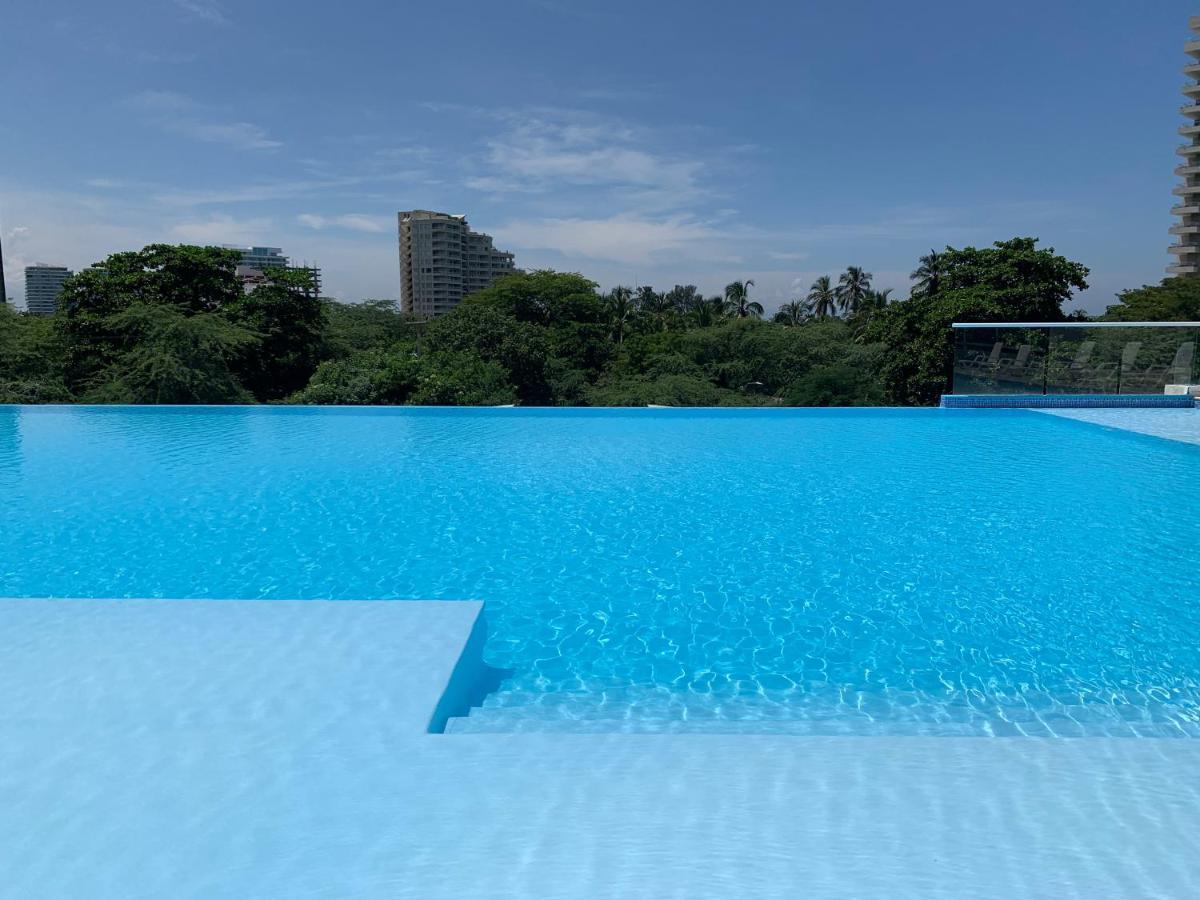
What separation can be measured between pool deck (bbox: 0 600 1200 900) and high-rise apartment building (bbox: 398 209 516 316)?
87879 mm

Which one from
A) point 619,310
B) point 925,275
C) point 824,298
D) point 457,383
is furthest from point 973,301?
point 824,298

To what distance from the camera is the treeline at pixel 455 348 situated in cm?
1525

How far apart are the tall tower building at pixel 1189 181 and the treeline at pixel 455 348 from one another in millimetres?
20660

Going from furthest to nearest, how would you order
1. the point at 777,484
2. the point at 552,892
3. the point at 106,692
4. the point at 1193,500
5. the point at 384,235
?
the point at 384,235
the point at 777,484
the point at 1193,500
the point at 106,692
the point at 552,892

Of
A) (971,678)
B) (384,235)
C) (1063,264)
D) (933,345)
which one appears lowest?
(971,678)

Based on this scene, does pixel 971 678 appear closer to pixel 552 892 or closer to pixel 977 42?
pixel 552 892

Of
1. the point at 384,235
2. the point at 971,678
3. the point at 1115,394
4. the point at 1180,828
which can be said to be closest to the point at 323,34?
the point at 384,235

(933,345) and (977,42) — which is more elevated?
(977,42)

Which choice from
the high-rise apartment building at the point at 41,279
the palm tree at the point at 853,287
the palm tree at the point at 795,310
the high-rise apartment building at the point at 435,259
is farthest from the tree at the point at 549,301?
A: the high-rise apartment building at the point at 41,279

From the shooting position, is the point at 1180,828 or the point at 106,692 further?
the point at 106,692

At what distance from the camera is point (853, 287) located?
4884 cm

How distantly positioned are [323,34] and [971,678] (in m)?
16.4

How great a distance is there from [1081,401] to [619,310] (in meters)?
32.2

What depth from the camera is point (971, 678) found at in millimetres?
3498
